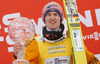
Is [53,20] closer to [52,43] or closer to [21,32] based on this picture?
[52,43]

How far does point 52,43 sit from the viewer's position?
1.64m

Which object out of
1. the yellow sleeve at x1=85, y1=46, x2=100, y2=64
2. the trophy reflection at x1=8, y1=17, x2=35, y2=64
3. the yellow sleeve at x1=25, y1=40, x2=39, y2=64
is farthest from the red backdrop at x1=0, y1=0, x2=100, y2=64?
the trophy reflection at x1=8, y1=17, x2=35, y2=64

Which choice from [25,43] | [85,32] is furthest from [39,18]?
[25,43]

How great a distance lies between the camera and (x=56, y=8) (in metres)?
1.66

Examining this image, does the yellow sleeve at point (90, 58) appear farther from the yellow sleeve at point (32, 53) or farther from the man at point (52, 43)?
the yellow sleeve at point (32, 53)

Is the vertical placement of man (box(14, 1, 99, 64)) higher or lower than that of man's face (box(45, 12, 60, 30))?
lower

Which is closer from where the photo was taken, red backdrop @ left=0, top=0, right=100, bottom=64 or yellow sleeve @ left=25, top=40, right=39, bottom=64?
yellow sleeve @ left=25, top=40, right=39, bottom=64

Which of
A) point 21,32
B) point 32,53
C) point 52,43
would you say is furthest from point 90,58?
point 21,32

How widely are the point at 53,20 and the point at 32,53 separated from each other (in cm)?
31

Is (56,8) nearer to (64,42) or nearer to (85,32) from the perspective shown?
(64,42)

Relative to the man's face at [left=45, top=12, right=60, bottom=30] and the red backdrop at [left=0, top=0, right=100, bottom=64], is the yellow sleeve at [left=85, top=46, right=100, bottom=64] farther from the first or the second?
the red backdrop at [left=0, top=0, right=100, bottom=64]

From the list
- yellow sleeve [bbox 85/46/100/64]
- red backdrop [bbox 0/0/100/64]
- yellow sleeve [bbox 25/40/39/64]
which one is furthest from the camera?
red backdrop [bbox 0/0/100/64]

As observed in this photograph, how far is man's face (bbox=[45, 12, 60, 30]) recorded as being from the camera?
5.36 ft

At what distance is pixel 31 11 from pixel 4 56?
0.56 m
